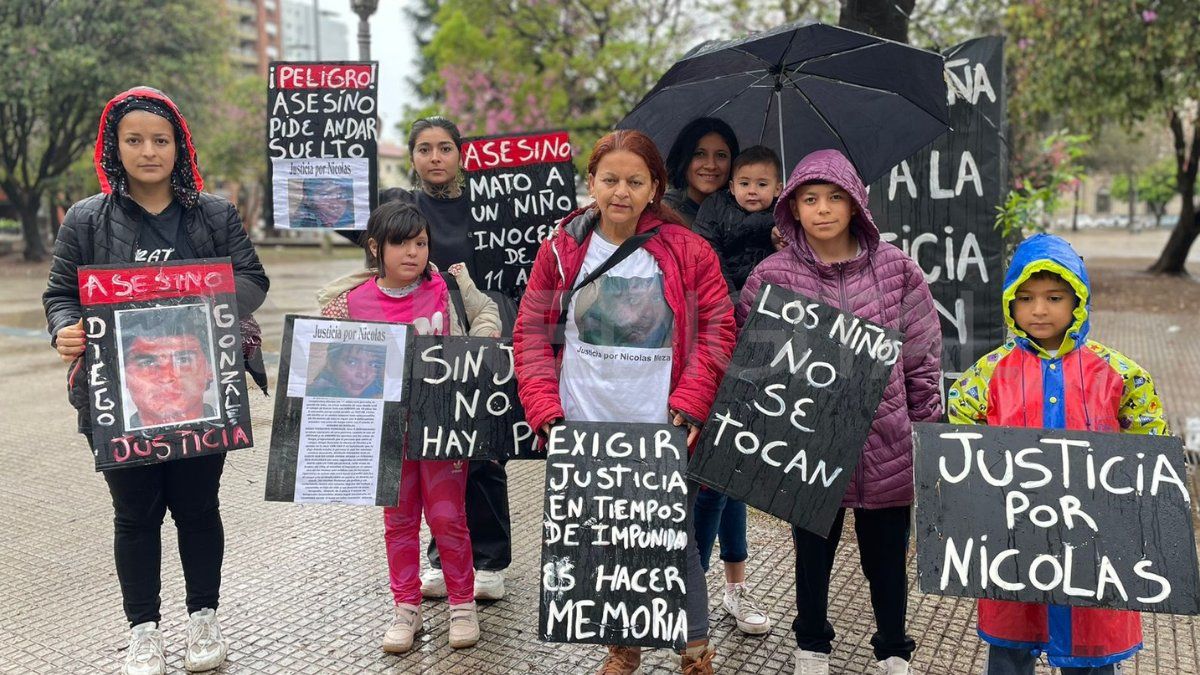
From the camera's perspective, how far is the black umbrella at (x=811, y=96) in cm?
357

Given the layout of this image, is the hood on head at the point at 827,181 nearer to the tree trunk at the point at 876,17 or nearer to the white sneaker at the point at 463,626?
the white sneaker at the point at 463,626

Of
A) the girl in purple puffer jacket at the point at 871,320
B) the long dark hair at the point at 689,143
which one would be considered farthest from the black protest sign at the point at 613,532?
the long dark hair at the point at 689,143

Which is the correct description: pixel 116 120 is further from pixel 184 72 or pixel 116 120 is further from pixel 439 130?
pixel 184 72

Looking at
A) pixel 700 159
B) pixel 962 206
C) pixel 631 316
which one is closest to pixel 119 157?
pixel 631 316

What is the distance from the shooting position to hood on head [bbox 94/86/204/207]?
10.2 feet

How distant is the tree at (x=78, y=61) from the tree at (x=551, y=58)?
920cm

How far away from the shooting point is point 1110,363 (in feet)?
8.36

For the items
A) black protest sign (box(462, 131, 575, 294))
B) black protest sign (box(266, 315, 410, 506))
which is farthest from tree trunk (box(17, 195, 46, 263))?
black protest sign (box(266, 315, 410, 506))

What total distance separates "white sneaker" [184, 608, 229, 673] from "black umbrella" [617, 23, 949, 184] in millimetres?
2404

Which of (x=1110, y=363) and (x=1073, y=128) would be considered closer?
(x=1110, y=363)

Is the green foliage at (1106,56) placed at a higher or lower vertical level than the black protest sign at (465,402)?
higher

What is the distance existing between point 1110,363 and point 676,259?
127 cm

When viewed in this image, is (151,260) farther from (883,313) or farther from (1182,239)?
(1182,239)

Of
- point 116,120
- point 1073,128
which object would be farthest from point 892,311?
point 1073,128
